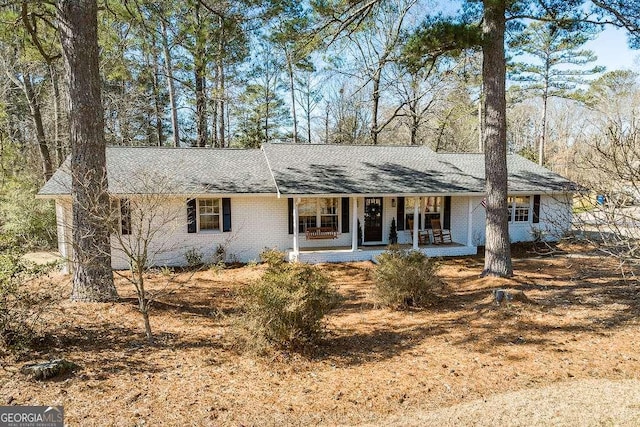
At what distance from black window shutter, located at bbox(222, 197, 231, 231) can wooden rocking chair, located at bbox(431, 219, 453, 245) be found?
7.78m

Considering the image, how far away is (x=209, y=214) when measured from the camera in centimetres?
1288

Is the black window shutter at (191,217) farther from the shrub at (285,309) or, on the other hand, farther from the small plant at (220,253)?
the shrub at (285,309)

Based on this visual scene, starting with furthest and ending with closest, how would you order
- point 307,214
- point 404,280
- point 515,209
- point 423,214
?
1. point 515,209
2. point 423,214
3. point 307,214
4. point 404,280

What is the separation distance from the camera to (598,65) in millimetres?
24562

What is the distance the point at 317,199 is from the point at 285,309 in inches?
357

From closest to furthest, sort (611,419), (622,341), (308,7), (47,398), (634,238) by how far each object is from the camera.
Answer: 1. (611,419)
2. (47,398)
3. (634,238)
4. (622,341)
5. (308,7)

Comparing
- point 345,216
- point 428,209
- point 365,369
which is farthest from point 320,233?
point 365,369

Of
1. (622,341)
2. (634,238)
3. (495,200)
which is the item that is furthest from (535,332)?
(495,200)

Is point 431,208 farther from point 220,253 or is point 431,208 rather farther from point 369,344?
point 369,344

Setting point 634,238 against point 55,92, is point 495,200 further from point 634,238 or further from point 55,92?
point 55,92

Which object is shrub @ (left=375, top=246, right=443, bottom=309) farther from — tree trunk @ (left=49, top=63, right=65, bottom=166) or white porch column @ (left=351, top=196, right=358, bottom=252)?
tree trunk @ (left=49, top=63, right=65, bottom=166)

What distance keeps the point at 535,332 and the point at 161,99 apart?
23.3 metres

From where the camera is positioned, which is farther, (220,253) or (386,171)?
(386,171)

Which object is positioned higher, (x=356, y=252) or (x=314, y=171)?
(x=314, y=171)
